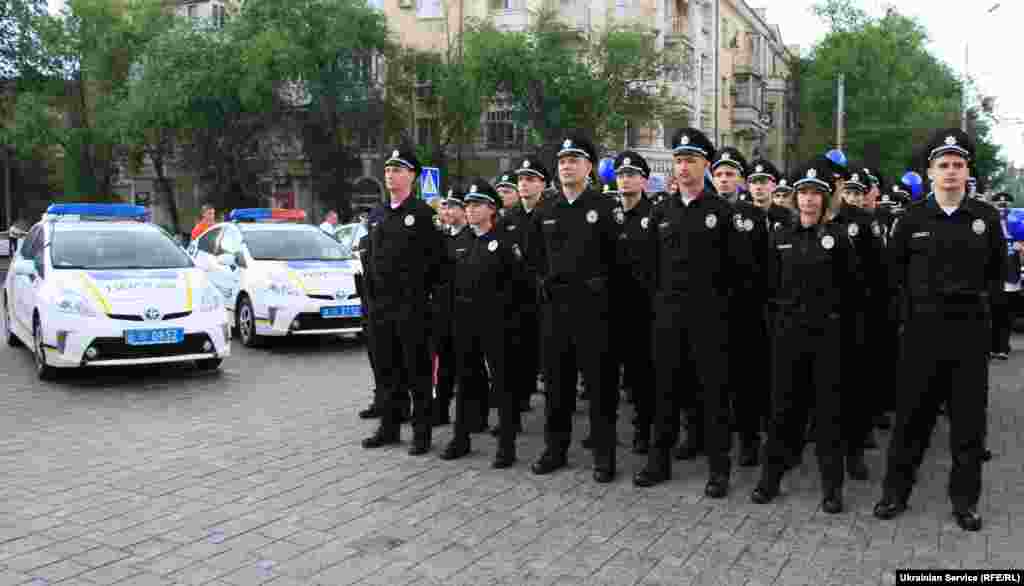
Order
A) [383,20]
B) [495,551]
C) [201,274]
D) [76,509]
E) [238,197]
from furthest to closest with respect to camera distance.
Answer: [238,197] < [383,20] < [201,274] < [76,509] < [495,551]

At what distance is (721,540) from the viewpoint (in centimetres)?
507

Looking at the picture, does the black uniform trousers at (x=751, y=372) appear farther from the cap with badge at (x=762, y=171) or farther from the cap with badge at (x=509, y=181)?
the cap with badge at (x=509, y=181)

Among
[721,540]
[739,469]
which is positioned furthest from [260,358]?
[721,540]

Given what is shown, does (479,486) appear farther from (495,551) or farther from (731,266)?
(731,266)

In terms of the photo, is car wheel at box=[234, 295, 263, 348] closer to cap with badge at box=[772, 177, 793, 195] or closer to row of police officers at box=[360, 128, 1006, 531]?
row of police officers at box=[360, 128, 1006, 531]

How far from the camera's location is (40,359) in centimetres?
980

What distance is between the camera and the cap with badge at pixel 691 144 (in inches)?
235

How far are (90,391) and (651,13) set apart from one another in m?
36.2

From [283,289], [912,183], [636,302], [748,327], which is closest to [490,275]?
[636,302]

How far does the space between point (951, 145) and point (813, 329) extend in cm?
128

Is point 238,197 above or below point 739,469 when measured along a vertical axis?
above

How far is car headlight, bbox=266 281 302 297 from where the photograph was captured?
11.9 meters

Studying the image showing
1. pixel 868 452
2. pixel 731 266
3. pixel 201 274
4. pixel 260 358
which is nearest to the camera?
pixel 731 266

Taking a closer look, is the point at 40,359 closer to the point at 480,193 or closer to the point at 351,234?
the point at 480,193
